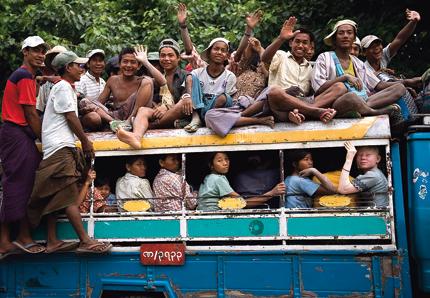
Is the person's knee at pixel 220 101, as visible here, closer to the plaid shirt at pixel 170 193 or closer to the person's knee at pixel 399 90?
the plaid shirt at pixel 170 193

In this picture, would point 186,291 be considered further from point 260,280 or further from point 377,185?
point 377,185

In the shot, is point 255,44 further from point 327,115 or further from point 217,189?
point 217,189

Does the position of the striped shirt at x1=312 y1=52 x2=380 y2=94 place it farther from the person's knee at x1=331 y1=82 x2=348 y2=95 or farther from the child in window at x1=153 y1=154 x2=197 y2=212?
the child in window at x1=153 y1=154 x2=197 y2=212

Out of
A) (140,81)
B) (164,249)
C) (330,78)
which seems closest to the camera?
(164,249)

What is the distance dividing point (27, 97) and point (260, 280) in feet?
8.88

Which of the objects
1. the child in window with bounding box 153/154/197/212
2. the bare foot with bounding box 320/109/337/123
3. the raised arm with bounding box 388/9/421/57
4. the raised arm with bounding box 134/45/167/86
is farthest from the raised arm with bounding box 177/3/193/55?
the bare foot with bounding box 320/109/337/123

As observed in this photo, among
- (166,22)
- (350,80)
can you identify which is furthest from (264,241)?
(166,22)

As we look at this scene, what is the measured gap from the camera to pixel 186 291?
5047 millimetres

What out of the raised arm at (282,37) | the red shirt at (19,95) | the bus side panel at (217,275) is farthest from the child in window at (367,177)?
the red shirt at (19,95)

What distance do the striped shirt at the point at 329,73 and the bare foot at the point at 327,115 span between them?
1.73ft

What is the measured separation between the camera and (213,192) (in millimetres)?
5203

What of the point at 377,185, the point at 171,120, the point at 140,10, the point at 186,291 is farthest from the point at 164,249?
the point at 140,10

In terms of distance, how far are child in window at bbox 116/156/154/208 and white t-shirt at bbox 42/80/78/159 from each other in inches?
22.5

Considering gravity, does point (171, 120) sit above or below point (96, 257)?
above
